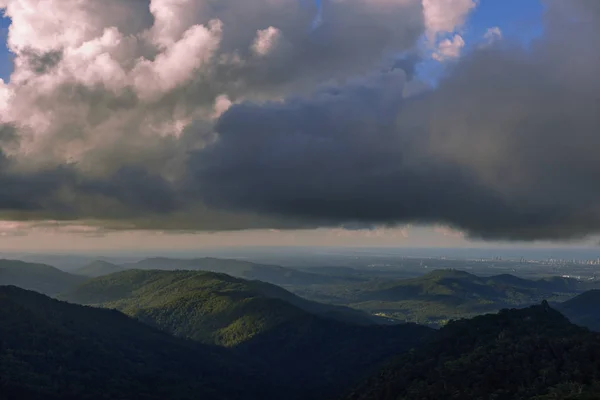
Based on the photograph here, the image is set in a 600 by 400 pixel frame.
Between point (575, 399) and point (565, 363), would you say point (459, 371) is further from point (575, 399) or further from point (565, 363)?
point (575, 399)

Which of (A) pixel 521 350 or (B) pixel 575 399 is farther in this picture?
(A) pixel 521 350

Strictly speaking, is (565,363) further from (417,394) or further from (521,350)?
(417,394)

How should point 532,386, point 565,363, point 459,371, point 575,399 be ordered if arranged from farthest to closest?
point 459,371 < point 565,363 < point 532,386 < point 575,399

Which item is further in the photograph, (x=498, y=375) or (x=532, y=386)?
(x=498, y=375)

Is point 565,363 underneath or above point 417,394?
above

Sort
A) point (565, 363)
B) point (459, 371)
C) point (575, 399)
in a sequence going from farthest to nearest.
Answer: point (459, 371) → point (565, 363) → point (575, 399)

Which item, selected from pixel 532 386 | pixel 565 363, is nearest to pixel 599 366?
pixel 565 363

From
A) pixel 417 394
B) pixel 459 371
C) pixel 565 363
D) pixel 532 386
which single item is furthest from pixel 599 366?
pixel 417 394

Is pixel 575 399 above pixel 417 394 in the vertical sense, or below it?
above

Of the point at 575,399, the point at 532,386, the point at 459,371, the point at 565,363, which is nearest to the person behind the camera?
the point at 575,399
